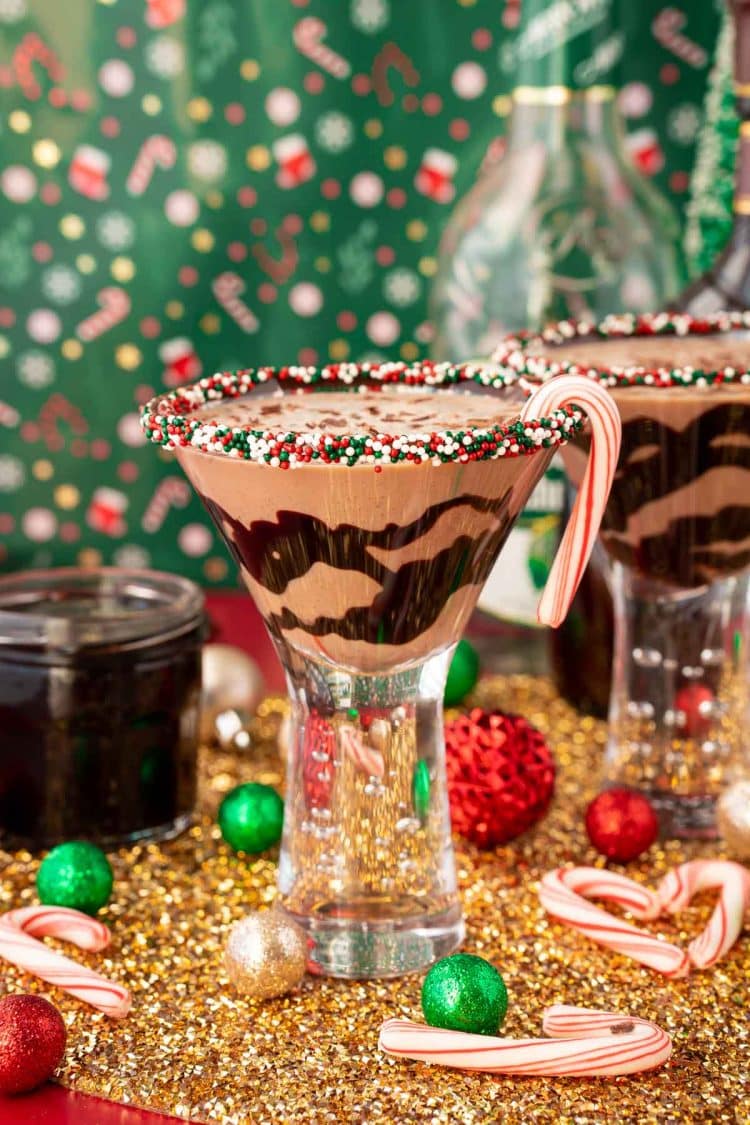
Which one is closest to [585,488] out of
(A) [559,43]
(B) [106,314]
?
(A) [559,43]

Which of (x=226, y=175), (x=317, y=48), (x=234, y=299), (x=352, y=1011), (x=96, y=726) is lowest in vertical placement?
(x=352, y=1011)

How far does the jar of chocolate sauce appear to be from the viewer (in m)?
0.88

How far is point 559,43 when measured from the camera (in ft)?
3.82

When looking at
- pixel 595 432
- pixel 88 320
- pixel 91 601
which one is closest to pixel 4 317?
pixel 88 320

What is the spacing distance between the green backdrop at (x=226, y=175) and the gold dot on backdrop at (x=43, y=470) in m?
0.01

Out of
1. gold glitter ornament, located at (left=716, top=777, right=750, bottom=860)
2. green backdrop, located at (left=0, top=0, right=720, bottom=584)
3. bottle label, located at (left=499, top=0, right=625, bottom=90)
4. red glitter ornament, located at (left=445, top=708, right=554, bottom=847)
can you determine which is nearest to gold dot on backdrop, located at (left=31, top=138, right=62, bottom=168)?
green backdrop, located at (left=0, top=0, right=720, bottom=584)

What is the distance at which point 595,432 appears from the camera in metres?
0.74

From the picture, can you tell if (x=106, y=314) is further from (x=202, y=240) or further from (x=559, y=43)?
(x=559, y=43)

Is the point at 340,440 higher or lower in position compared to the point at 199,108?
lower

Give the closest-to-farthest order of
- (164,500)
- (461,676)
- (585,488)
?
(585,488) < (461,676) < (164,500)

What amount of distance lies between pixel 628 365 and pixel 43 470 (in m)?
0.83

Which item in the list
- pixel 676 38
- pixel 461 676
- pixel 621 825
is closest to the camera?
pixel 621 825

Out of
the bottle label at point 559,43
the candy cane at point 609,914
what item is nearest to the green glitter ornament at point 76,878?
the candy cane at point 609,914

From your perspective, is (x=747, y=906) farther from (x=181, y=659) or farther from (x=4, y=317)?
(x=4, y=317)
